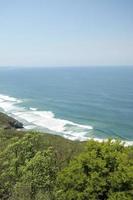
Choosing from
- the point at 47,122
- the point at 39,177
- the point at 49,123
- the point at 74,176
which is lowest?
the point at 49,123

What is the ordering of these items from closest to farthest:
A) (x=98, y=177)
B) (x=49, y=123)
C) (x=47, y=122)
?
(x=98, y=177) < (x=49, y=123) < (x=47, y=122)

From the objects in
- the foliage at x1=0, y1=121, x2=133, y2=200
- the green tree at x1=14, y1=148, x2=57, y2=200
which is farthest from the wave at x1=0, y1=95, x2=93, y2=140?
the green tree at x1=14, y1=148, x2=57, y2=200

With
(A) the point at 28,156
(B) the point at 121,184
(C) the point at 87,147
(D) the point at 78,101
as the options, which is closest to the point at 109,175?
(B) the point at 121,184

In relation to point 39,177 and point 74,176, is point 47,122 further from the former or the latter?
point 74,176

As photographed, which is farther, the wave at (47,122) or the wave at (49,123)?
the wave at (47,122)

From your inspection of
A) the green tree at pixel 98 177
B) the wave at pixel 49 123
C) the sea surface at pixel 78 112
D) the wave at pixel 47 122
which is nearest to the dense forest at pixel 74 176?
the green tree at pixel 98 177

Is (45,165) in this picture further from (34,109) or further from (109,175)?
(34,109)

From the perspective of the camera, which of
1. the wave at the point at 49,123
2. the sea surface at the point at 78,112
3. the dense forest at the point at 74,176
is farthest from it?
the sea surface at the point at 78,112

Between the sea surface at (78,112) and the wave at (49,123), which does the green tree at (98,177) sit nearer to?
the wave at (49,123)

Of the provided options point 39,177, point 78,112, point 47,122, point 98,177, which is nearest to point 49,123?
point 47,122

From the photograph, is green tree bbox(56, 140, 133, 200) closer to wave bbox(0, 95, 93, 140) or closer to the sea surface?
the sea surface
